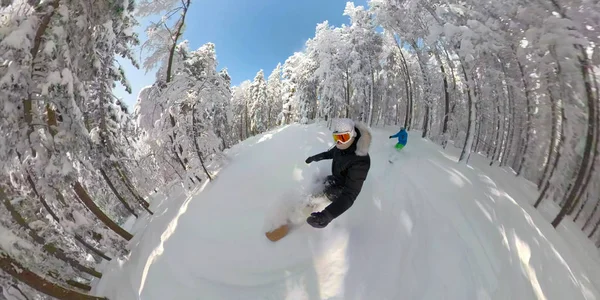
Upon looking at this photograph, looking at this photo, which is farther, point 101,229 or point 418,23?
point 418,23

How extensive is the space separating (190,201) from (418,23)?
16.3 m

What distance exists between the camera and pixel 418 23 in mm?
15195

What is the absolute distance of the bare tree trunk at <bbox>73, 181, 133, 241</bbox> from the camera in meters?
7.00

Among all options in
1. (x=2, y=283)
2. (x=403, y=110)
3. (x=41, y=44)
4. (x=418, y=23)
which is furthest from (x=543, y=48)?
(x=403, y=110)

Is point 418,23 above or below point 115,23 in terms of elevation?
below

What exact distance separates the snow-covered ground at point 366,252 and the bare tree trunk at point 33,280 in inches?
36.0

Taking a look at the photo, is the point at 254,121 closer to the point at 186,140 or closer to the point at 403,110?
the point at 403,110

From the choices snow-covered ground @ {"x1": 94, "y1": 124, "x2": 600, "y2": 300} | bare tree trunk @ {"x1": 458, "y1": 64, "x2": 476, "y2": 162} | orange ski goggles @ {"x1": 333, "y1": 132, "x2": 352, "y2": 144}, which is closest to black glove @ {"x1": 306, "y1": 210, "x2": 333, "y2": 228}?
snow-covered ground @ {"x1": 94, "y1": 124, "x2": 600, "y2": 300}

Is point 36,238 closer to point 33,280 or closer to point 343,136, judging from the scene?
point 33,280

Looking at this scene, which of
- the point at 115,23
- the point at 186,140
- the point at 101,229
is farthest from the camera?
the point at 186,140

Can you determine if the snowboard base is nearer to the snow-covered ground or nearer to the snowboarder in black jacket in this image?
the snow-covered ground

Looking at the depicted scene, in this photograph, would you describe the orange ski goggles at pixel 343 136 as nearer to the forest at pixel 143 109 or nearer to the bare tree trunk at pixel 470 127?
the forest at pixel 143 109

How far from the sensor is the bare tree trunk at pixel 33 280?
182 inches

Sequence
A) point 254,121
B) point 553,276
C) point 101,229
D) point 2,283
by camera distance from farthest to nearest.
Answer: point 254,121, point 101,229, point 2,283, point 553,276
